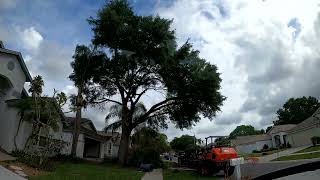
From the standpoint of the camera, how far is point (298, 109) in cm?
9519

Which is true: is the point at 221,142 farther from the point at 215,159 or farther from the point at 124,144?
the point at 124,144

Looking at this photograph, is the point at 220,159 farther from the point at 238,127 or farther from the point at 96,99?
the point at 238,127

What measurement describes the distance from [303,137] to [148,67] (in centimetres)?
3196

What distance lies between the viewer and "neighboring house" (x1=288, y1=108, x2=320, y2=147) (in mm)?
50781

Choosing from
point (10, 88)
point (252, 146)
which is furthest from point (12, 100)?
point (252, 146)

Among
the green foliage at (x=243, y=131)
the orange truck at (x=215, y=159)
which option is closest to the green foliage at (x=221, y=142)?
the orange truck at (x=215, y=159)

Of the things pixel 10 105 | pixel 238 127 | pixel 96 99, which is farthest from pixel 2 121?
pixel 238 127

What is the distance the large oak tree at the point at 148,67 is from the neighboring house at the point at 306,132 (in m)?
21.4

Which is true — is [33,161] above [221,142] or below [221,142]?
below

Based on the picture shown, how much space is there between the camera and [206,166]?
23969mm

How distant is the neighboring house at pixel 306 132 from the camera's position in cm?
5078

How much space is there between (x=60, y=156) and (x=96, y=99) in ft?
27.7

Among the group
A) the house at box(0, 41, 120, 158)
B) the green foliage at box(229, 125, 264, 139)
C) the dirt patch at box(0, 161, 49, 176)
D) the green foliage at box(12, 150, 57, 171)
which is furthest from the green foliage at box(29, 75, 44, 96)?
the green foliage at box(229, 125, 264, 139)

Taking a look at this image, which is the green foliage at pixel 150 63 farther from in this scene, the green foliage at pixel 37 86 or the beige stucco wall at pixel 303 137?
the beige stucco wall at pixel 303 137
